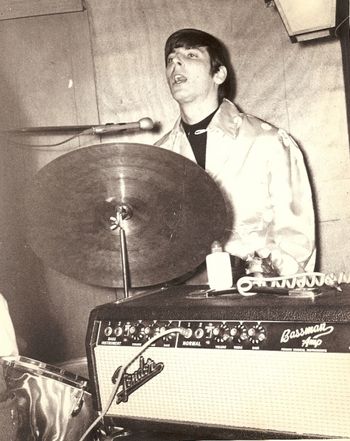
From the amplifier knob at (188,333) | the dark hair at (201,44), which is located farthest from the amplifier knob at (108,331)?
the dark hair at (201,44)

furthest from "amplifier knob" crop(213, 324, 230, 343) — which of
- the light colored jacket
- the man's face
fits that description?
the man's face

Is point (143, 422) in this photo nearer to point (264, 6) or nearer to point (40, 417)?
point (40, 417)

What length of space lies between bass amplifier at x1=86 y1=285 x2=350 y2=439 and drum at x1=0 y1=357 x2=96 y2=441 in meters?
0.09

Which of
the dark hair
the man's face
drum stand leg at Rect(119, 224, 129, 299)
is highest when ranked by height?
the dark hair

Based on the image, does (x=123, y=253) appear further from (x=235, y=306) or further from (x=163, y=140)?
(x=163, y=140)

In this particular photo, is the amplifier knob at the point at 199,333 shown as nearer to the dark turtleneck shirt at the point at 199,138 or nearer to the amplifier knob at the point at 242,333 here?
the amplifier knob at the point at 242,333

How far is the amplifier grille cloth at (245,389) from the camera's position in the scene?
44.9 inches

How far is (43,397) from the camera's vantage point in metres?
1.33

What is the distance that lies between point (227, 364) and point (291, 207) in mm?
841

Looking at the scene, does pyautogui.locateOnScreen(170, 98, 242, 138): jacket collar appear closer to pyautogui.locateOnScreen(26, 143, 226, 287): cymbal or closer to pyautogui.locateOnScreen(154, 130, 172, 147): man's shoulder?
pyautogui.locateOnScreen(154, 130, 172, 147): man's shoulder

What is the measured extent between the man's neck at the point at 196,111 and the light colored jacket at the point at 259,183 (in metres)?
0.05

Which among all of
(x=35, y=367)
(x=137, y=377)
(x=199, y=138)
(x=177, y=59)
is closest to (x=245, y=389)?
(x=137, y=377)

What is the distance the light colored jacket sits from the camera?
1.91m

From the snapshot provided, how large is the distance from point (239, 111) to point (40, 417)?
4.69 feet
